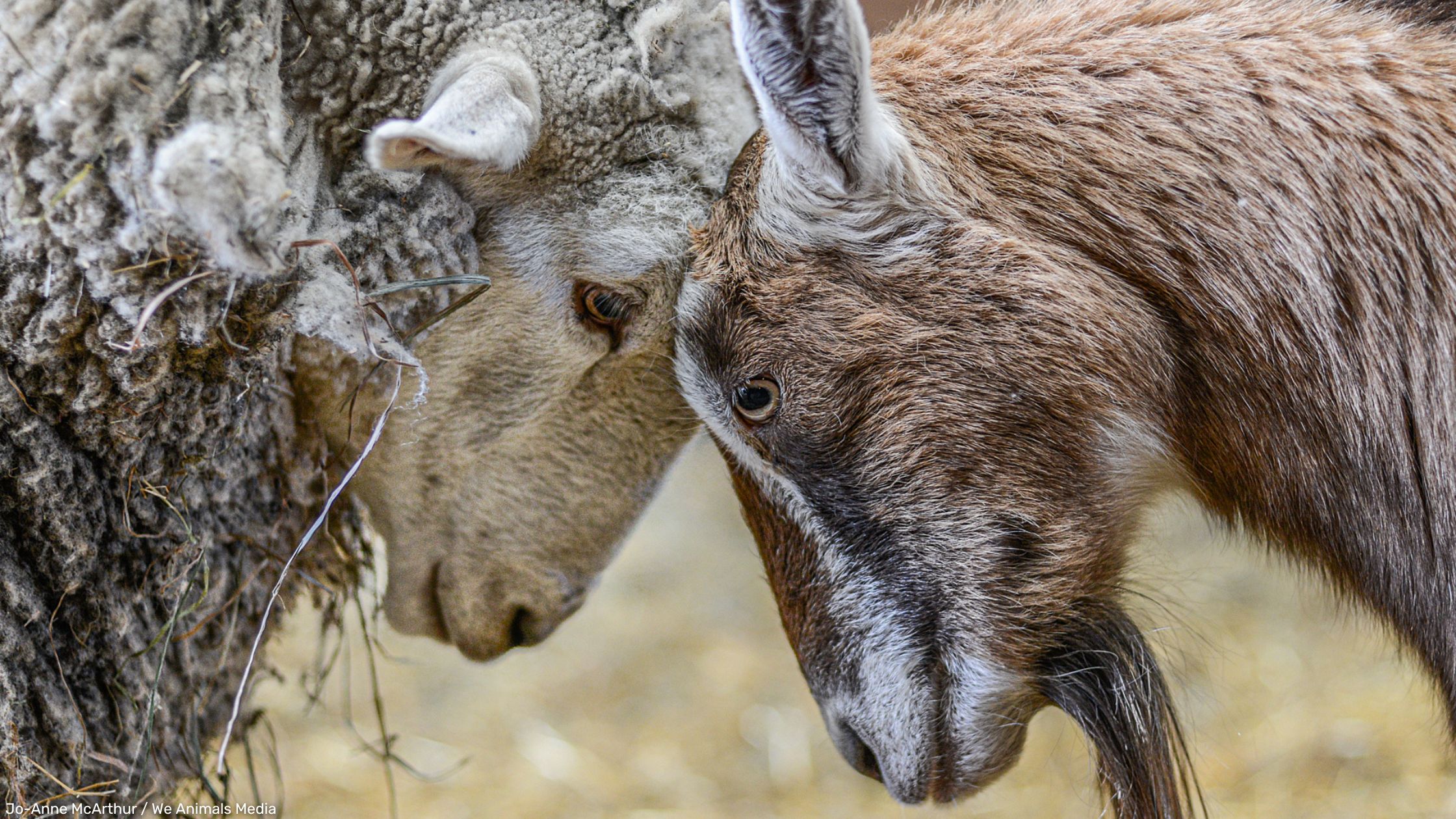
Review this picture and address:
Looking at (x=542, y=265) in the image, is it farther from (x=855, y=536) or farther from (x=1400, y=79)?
(x=1400, y=79)

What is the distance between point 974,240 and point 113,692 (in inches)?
58.6

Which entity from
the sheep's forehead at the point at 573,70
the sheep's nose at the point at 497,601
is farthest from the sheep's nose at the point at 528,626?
the sheep's forehead at the point at 573,70

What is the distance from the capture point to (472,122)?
5.19ft

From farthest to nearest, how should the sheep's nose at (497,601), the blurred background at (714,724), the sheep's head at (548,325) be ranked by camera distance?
the blurred background at (714,724) → the sheep's nose at (497,601) → the sheep's head at (548,325)

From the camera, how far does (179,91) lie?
1419mm

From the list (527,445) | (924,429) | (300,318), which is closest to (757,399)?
(924,429)

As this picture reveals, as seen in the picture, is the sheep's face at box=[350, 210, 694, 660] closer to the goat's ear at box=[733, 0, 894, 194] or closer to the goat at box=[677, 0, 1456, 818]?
the goat at box=[677, 0, 1456, 818]

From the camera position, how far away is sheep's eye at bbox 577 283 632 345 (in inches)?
77.9

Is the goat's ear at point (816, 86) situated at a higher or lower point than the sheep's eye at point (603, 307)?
higher

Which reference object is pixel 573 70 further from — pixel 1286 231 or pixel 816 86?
pixel 1286 231

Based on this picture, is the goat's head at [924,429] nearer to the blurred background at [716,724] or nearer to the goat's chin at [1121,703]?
the goat's chin at [1121,703]

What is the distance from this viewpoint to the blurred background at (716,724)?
11.2ft

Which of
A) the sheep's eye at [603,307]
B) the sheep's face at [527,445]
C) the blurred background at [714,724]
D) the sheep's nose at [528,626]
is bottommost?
the blurred background at [714,724]

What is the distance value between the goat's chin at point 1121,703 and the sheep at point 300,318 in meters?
0.80
